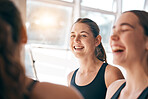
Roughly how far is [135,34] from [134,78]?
0.81 ft

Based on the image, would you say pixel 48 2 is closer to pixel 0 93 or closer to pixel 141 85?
pixel 141 85

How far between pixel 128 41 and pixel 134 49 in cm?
5

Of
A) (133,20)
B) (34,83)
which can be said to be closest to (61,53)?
(133,20)

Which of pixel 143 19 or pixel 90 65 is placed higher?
pixel 143 19

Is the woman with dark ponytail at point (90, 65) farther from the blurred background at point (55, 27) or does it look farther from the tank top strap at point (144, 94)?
the blurred background at point (55, 27)

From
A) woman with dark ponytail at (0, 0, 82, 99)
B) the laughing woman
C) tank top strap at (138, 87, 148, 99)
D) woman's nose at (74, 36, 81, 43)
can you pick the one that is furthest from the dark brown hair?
woman with dark ponytail at (0, 0, 82, 99)

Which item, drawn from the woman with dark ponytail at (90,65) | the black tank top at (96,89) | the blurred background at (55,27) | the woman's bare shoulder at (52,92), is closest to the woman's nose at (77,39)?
the woman with dark ponytail at (90,65)

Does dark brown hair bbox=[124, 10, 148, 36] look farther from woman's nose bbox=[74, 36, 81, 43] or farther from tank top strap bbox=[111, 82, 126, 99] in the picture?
woman's nose bbox=[74, 36, 81, 43]

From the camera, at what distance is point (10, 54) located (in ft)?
1.48

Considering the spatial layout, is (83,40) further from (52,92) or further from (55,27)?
(55,27)

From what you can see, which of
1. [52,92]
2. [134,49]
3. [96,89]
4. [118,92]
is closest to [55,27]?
[96,89]

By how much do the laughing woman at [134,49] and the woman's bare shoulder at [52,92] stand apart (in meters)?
0.56

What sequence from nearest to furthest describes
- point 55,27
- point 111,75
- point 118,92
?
point 118,92
point 111,75
point 55,27

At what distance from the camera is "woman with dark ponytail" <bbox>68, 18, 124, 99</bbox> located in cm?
140
